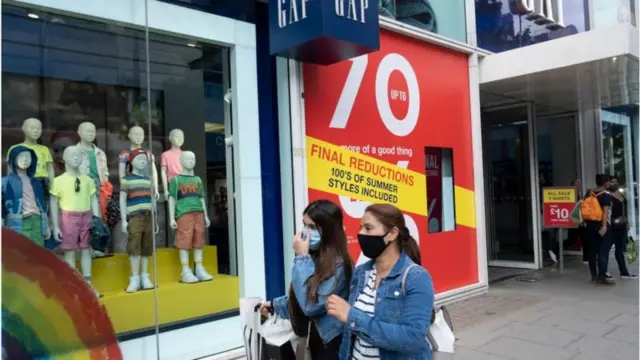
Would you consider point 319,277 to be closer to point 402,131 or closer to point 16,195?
point 16,195

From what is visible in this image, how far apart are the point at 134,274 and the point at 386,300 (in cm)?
310

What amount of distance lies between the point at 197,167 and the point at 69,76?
1372 millimetres

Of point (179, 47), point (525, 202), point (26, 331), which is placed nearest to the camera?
point (26, 331)

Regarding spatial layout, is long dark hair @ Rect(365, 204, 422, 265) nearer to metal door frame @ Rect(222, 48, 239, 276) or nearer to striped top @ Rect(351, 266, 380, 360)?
striped top @ Rect(351, 266, 380, 360)

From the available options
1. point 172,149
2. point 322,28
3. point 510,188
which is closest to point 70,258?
point 172,149

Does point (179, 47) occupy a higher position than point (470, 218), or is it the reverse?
point (179, 47)

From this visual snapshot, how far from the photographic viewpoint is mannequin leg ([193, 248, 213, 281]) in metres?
5.09

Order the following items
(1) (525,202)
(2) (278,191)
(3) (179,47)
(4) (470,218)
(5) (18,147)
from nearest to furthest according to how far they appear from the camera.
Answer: (5) (18,147)
(3) (179,47)
(2) (278,191)
(4) (470,218)
(1) (525,202)

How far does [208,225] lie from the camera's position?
204 inches

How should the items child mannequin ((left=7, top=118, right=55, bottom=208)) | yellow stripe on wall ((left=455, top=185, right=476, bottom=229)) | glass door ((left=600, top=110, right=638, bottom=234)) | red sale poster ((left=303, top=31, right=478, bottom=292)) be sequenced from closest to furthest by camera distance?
child mannequin ((left=7, top=118, right=55, bottom=208)) → red sale poster ((left=303, top=31, right=478, bottom=292)) → yellow stripe on wall ((left=455, top=185, right=476, bottom=229)) → glass door ((left=600, top=110, right=638, bottom=234))

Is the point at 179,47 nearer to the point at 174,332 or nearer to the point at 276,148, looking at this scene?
the point at 276,148

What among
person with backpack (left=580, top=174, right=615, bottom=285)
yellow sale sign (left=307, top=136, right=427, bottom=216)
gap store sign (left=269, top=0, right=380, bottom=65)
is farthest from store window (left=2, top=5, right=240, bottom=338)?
person with backpack (left=580, top=174, right=615, bottom=285)

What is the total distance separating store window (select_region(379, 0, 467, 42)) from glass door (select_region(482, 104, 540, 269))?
2.81m

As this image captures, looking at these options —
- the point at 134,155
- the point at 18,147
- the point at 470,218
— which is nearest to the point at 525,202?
the point at 470,218
